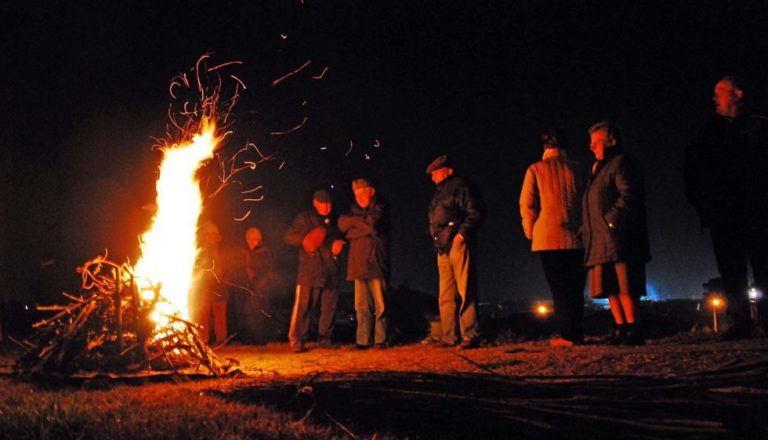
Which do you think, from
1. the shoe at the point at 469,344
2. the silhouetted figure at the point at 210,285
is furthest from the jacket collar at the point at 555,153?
the silhouetted figure at the point at 210,285

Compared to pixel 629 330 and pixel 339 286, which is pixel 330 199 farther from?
pixel 629 330

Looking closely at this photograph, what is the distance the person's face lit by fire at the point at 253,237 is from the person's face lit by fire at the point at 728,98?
269 inches

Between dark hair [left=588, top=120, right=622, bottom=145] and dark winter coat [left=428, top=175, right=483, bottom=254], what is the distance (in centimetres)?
162

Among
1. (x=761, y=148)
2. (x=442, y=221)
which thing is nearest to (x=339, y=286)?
(x=442, y=221)

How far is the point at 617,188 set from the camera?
5688 millimetres

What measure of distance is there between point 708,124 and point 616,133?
0.75m

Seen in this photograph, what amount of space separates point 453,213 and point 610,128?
6.45 ft

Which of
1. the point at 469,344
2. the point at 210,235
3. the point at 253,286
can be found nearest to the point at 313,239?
the point at 210,235

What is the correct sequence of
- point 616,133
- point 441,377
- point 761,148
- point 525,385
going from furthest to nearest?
1. point 616,133
2. point 761,148
3. point 441,377
4. point 525,385

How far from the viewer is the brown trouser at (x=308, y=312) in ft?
25.8

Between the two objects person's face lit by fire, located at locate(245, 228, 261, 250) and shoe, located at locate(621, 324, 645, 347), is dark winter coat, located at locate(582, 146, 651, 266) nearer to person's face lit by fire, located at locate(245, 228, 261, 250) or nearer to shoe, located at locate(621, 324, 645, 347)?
shoe, located at locate(621, 324, 645, 347)

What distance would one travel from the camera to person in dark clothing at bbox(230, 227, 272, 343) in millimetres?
10094

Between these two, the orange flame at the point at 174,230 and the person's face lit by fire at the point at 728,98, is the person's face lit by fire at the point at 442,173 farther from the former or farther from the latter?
the person's face lit by fire at the point at 728,98

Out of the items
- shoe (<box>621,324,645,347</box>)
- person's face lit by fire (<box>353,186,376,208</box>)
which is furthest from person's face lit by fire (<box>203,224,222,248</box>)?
shoe (<box>621,324,645,347</box>)
